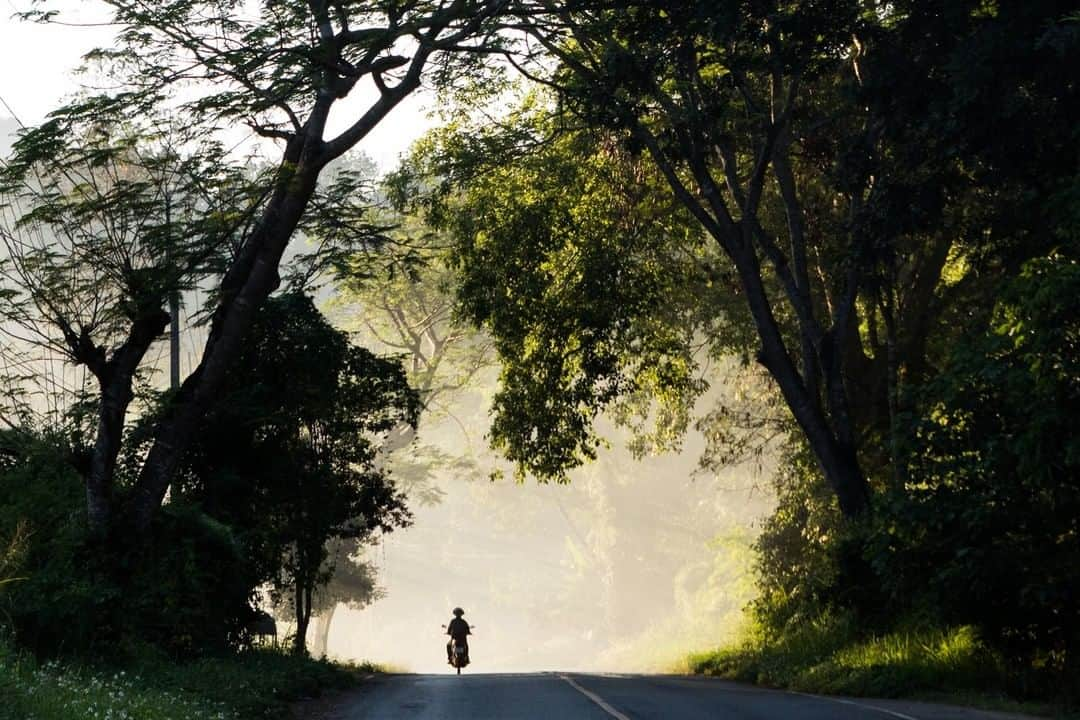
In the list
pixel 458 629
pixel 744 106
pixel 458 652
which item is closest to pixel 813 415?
pixel 744 106

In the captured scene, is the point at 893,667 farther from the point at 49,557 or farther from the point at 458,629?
the point at 458,629

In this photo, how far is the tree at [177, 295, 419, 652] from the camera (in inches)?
981

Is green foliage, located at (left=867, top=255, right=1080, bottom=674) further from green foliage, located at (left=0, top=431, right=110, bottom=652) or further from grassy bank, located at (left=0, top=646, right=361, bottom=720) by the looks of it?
green foliage, located at (left=0, top=431, right=110, bottom=652)

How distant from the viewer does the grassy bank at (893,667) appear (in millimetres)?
17141

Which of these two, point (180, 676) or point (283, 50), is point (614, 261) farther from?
point (180, 676)

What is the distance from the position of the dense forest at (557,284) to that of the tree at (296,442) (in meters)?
0.08

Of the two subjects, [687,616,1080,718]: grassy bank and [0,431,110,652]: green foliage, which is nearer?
[0,431,110,652]: green foliage

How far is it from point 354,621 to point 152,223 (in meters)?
120

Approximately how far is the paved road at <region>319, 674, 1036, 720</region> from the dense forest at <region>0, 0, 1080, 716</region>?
81.5 inches

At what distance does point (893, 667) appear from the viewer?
19750 mm

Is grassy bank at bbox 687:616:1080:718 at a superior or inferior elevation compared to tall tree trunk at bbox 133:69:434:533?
inferior

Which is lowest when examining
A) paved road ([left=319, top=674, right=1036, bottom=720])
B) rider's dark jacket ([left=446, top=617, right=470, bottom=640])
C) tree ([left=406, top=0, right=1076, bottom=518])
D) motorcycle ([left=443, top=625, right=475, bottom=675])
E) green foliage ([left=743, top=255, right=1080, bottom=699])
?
paved road ([left=319, top=674, right=1036, bottom=720])

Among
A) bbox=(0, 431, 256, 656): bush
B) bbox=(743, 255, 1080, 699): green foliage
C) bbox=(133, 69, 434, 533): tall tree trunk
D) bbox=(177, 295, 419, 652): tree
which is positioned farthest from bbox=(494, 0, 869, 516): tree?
bbox=(0, 431, 256, 656): bush

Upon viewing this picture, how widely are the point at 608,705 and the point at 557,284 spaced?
39.2ft
